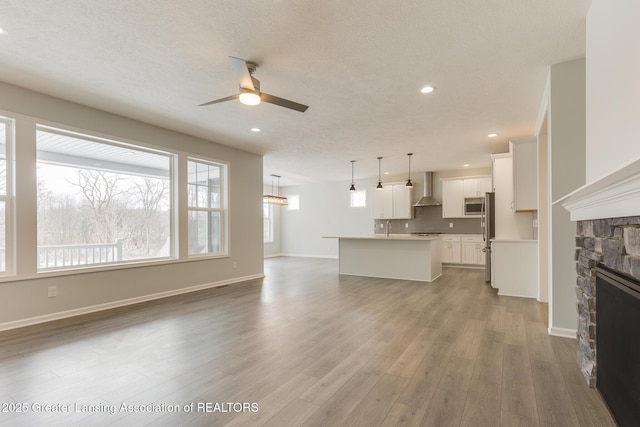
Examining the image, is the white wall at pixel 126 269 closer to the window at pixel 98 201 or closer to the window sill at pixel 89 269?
the window sill at pixel 89 269

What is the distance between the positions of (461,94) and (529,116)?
1.51m

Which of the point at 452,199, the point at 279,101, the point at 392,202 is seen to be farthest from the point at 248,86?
the point at 392,202

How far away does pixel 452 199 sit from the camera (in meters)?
8.34

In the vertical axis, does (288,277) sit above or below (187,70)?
below

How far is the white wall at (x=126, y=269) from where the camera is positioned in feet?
11.5

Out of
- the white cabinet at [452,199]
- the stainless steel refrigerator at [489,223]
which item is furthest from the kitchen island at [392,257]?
the white cabinet at [452,199]

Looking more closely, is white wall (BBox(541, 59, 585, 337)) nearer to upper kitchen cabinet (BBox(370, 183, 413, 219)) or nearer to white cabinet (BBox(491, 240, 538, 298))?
white cabinet (BBox(491, 240, 538, 298))

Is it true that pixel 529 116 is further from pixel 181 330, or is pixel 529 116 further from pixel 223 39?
pixel 181 330

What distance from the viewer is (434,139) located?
561 cm

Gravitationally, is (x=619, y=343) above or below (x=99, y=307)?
above

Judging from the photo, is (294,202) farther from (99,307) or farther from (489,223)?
(99,307)

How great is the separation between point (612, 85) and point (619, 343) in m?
1.51

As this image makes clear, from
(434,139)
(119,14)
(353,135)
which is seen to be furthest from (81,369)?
(434,139)

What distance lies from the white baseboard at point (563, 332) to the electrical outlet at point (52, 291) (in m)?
5.68
